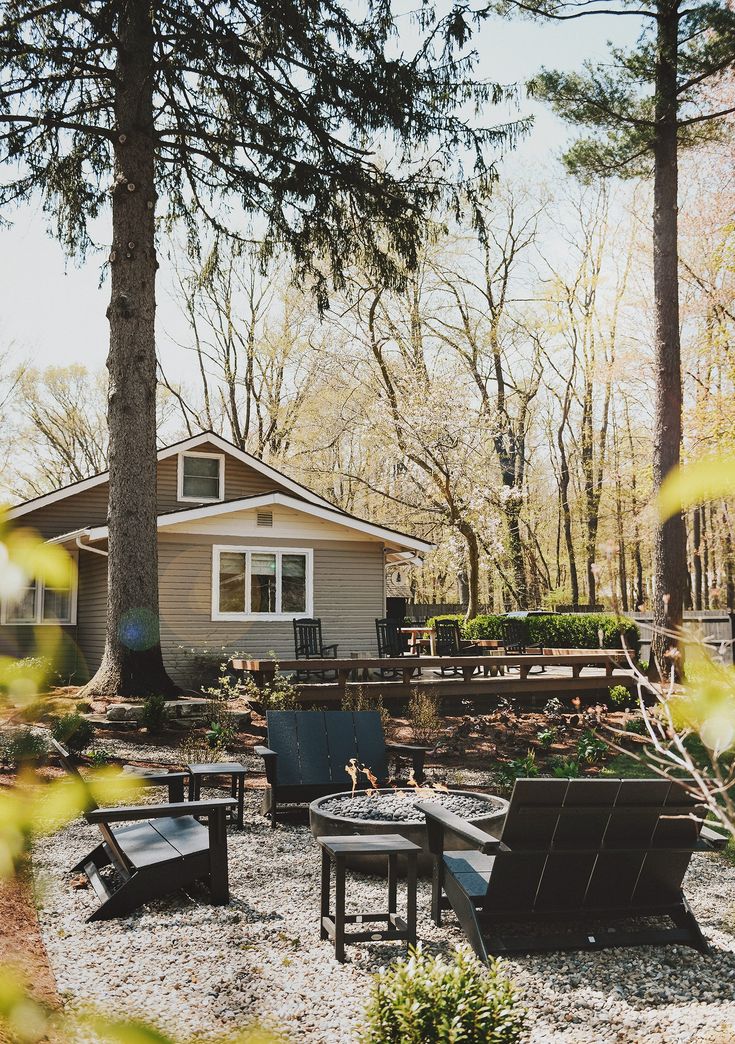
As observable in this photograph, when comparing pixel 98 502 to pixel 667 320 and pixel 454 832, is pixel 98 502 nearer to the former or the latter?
pixel 667 320

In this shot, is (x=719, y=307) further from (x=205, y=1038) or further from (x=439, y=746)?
(x=205, y=1038)

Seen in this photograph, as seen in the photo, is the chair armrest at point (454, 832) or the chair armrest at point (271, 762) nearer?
Result: the chair armrest at point (454, 832)

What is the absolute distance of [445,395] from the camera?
24.6 meters

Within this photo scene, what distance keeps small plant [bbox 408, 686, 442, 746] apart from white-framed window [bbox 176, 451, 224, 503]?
24.6ft

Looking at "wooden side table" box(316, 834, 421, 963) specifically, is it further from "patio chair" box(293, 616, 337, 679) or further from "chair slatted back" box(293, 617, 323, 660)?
"chair slatted back" box(293, 617, 323, 660)

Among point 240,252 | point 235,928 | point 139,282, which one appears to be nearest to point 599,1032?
point 235,928

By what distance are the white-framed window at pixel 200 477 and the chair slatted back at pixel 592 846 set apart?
14379mm

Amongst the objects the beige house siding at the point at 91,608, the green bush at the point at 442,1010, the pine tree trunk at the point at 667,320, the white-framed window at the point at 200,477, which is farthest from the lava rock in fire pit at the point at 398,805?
the white-framed window at the point at 200,477

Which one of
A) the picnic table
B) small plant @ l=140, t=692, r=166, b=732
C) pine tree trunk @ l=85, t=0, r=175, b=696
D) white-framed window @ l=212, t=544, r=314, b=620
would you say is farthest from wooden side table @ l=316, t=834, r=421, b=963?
white-framed window @ l=212, t=544, r=314, b=620

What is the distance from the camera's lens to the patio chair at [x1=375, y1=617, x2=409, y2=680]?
586 inches

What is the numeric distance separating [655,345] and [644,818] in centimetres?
1061

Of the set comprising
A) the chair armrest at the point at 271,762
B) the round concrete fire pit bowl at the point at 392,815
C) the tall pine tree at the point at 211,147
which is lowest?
the round concrete fire pit bowl at the point at 392,815

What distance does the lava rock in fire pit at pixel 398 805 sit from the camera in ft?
17.2

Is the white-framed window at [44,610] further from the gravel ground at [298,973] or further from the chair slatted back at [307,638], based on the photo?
the gravel ground at [298,973]
